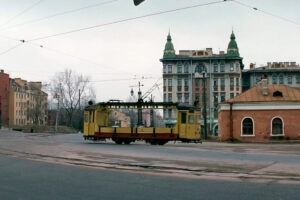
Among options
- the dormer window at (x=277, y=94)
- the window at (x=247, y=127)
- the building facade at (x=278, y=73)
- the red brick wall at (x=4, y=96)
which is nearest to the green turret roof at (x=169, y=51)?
the building facade at (x=278, y=73)

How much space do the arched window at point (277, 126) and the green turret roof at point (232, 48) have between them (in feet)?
142

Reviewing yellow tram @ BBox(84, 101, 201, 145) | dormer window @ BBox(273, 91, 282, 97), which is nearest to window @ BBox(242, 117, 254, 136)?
dormer window @ BBox(273, 91, 282, 97)

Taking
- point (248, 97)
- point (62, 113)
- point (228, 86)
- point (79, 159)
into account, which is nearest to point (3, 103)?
point (62, 113)

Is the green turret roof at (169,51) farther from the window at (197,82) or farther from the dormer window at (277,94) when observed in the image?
the dormer window at (277,94)

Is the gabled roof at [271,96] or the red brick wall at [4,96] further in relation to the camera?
the red brick wall at [4,96]

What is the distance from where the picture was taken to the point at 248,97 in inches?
1580

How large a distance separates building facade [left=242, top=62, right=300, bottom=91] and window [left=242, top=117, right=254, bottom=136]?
43.9 m

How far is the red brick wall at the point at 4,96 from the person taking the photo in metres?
96.1

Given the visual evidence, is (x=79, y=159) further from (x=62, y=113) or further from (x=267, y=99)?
(x=62, y=113)

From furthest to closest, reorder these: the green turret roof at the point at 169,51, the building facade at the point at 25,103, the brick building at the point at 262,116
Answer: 1. the building facade at the point at 25,103
2. the green turret roof at the point at 169,51
3. the brick building at the point at 262,116

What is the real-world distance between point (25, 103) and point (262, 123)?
86.8m

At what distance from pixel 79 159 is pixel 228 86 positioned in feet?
226

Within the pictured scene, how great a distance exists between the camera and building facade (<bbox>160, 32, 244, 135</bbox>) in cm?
8081

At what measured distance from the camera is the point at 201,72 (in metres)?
80.2
